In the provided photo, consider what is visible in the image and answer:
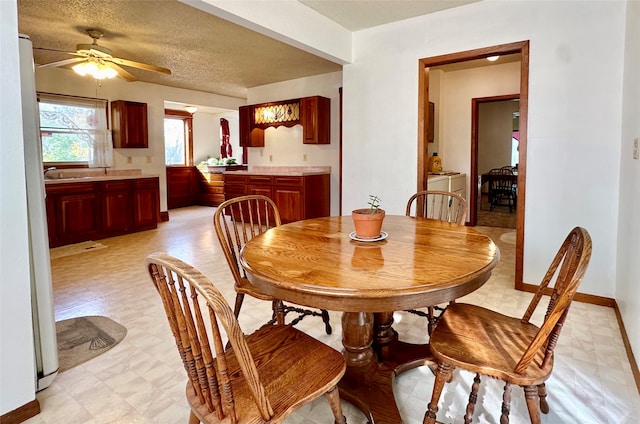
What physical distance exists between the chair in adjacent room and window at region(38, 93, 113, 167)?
22.9 feet

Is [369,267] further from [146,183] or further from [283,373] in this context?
[146,183]

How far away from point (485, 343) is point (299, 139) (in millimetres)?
5381

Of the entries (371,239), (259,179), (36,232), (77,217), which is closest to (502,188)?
(259,179)

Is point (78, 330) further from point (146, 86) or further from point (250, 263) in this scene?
point (146, 86)

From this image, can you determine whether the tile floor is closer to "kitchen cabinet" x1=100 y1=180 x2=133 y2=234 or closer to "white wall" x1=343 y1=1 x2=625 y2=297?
"white wall" x1=343 y1=1 x2=625 y2=297

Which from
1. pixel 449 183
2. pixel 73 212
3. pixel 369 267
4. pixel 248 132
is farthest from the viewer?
pixel 248 132

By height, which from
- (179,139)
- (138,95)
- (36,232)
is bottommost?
(36,232)

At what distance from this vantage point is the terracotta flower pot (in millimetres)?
1611

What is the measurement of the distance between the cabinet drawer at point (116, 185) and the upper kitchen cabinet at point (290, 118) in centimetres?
211

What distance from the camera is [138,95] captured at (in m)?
6.26

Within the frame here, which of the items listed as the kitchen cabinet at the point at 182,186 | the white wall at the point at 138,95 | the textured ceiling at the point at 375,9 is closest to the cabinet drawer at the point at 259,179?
the white wall at the point at 138,95

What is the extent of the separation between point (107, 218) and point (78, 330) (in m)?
3.15

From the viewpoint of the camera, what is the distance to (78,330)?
246 centimetres

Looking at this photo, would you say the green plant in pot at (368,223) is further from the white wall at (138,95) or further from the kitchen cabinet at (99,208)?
the white wall at (138,95)
